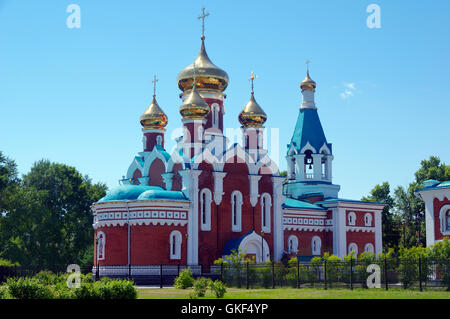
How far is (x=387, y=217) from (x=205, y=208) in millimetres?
21647

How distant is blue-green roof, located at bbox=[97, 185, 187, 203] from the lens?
32950 millimetres

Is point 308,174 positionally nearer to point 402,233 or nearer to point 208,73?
point 208,73

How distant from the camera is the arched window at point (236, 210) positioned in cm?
3559

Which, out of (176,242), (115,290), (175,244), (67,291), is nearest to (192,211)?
(176,242)

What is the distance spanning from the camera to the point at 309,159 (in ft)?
140

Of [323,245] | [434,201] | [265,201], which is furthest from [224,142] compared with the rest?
[434,201]

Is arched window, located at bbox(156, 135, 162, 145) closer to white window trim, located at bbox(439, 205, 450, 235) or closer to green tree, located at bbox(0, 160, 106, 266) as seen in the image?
green tree, located at bbox(0, 160, 106, 266)

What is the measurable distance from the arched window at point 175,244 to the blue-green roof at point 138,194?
1897 mm

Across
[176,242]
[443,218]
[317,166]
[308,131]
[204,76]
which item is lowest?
[176,242]

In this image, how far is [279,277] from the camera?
87.5ft

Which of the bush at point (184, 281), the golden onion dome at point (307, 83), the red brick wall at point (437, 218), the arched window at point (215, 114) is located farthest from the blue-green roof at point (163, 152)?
the red brick wall at point (437, 218)

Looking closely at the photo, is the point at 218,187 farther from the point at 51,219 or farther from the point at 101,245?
the point at 51,219
